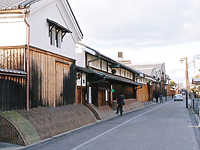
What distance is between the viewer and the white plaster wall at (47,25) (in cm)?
1163

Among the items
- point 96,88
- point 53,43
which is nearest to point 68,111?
point 53,43

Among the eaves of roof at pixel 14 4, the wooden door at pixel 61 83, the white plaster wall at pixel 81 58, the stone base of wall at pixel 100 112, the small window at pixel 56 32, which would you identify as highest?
the eaves of roof at pixel 14 4

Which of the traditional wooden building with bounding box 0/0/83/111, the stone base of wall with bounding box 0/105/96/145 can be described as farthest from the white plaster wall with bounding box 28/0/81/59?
the stone base of wall with bounding box 0/105/96/145

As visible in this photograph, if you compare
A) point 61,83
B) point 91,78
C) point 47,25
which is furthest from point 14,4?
point 91,78

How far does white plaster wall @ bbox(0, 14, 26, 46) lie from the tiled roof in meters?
0.47

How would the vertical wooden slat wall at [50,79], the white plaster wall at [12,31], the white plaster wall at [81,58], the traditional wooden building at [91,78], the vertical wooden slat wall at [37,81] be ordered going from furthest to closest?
the white plaster wall at [81,58]
the traditional wooden building at [91,78]
the vertical wooden slat wall at [50,79]
the white plaster wall at [12,31]
the vertical wooden slat wall at [37,81]

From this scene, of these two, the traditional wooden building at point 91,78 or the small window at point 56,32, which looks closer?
the small window at point 56,32

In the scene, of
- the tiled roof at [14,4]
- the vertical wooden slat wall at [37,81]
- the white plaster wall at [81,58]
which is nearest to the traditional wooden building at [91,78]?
the white plaster wall at [81,58]

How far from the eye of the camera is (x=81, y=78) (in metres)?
17.7

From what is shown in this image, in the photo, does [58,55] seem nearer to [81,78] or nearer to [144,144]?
[81,78]

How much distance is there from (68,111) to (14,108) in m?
4.23

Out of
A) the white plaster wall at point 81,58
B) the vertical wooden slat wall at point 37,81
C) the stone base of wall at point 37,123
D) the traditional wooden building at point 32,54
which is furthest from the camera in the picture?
the white plaster wall at point 81,58

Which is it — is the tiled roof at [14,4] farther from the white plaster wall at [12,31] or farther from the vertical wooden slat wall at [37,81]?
the vertical wooden slat wall at [37,81]

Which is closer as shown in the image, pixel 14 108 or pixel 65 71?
pixel 14 108
